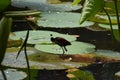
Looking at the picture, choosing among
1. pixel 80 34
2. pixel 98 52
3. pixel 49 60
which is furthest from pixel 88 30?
pixel 49 60

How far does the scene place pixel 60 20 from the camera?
2.52m

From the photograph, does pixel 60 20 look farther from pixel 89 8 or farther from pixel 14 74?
pixel 89 8

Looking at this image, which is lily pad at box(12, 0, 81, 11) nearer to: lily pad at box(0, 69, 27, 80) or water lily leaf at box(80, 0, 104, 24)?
lily pad at box(0, 69, 27, 80)

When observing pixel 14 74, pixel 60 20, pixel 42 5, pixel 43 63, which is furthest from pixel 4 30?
pixel 42 5

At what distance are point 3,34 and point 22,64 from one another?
116 cm

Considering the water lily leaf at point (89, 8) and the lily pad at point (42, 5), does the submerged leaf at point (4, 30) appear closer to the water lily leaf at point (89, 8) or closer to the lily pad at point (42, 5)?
the water lily leaf at point (89, 8)

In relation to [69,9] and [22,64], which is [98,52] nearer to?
[22,64]

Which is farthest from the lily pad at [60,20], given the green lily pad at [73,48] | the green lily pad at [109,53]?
the green lily pad at [109,53]

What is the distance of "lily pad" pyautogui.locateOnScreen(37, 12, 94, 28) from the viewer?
2408mm

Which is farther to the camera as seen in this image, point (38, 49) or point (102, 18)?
point (102, 18)

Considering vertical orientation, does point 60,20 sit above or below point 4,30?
below

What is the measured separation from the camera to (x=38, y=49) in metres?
1.91

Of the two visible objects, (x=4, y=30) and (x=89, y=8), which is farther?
(x=89, y=8)

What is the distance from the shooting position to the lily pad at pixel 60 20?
2.41 metres
